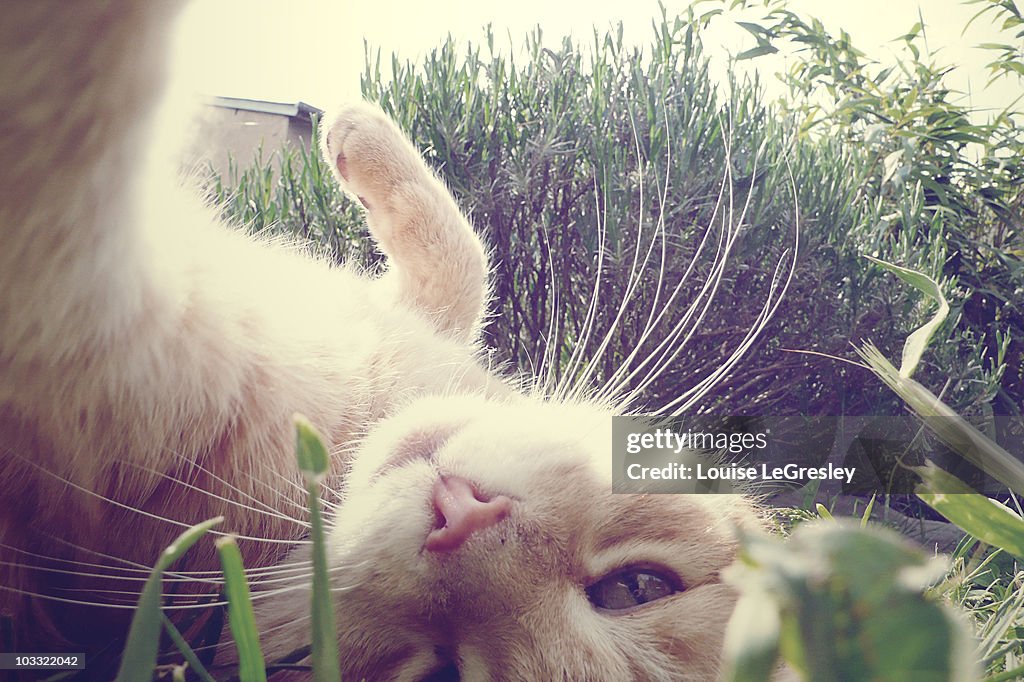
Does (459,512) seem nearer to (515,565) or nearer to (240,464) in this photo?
(515,565)

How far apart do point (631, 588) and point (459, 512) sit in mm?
144

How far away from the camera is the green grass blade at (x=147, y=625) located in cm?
21

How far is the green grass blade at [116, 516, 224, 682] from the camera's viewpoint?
208mm

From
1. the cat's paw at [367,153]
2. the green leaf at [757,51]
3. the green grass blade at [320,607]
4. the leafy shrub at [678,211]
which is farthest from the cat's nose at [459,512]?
the green leaf at [757,51]

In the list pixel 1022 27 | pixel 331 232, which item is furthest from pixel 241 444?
pixel 1022 27

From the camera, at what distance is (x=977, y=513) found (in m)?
0.37

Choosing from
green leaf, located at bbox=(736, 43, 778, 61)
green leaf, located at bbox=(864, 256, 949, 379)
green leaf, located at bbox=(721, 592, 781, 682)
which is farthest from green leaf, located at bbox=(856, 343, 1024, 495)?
green leaf, located at bbox=(736, 43, 778, 61)

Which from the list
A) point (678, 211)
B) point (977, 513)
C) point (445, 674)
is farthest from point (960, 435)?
point (678, 211)

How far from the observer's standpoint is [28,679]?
1.09 ft

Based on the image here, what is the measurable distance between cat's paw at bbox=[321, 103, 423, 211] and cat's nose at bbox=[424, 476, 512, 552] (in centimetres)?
40

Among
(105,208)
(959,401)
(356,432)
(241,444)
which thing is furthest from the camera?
(959,401)

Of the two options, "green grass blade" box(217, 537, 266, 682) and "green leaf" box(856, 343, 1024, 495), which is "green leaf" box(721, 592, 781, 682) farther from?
"green leaf" box(856, 343, 1024, 495)

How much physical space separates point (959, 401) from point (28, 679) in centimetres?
75

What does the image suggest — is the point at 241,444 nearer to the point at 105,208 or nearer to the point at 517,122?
the point at 105,208
